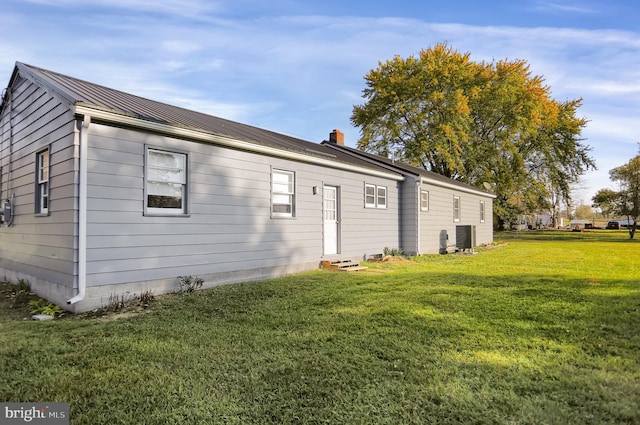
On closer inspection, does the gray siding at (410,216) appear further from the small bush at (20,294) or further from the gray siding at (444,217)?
the small bush at (20,294)

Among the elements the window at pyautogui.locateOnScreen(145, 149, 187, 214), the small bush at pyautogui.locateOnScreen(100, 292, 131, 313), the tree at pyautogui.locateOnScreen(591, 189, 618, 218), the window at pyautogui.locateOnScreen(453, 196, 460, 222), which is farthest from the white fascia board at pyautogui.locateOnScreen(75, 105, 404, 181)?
the tree at pyautogui.locateOnScreen(591, 189, 618, 218)

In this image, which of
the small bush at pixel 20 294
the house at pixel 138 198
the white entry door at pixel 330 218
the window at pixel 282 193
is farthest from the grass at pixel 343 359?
the white entry door at pixel 330 218

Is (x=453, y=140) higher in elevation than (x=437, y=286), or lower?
higher

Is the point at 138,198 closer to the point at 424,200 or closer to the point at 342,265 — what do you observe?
the point at 342,265

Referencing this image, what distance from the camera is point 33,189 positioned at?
7422 mm

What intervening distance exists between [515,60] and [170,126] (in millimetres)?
27797

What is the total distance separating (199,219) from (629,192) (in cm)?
3118

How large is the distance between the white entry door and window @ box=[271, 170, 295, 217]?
4.38 ft

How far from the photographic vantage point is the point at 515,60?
88.1ft

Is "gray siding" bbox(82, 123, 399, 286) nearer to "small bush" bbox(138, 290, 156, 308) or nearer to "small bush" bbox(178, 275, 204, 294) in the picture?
"small bush" bbox(178, 275, 204, 294)

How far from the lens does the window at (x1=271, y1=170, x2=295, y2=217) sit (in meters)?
9.12

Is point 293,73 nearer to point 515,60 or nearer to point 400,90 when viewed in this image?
point 400,90

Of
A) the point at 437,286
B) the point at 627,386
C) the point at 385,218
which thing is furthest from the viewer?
the point at 385,218

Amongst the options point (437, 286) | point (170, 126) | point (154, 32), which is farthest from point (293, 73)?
point (437, 286)
